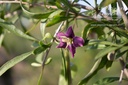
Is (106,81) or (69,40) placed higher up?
(69,40)

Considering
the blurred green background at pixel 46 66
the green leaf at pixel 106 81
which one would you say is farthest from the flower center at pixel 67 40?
the blurred green background at pixel 46 66

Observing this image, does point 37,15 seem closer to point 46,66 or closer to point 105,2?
point 105,2

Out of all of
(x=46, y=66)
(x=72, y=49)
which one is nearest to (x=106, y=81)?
(x=72, y=49)

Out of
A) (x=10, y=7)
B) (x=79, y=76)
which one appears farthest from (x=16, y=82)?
(x=10, y=7)

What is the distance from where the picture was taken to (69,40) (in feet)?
2.04

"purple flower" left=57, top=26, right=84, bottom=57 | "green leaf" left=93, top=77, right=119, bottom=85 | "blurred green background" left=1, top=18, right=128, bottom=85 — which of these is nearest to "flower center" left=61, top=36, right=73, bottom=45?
"purple flower" left=57, top=26, right=84, bottom=57

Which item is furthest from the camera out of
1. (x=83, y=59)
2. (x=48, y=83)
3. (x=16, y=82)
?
(x=16, y=82)

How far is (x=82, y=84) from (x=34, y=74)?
115 inches

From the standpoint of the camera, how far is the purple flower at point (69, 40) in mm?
597

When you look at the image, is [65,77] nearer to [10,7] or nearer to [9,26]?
[9,26]

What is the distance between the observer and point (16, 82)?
3914mm

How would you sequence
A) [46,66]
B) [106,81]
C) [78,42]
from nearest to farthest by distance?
1. [78,42]
2. [106,81]
3. [46,66]

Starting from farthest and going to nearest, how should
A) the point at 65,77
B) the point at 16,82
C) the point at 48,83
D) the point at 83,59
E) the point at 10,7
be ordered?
the point at 16,82 → the point at 48,83 → the point at 83,59 → the point at 10,7 → the point at 65,77

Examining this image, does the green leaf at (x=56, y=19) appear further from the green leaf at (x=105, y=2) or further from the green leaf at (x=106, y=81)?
the green leaf at (x=106, y=81)
